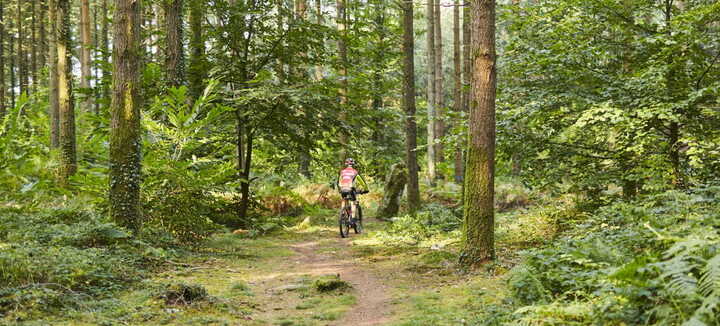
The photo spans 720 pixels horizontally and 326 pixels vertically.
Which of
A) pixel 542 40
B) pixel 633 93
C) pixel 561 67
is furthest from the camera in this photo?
pixel 542 40

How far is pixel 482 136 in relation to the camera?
769 cm

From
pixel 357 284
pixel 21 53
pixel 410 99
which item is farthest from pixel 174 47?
pixel 21 53

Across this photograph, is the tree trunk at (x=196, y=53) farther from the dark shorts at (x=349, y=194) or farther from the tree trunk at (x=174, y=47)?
the dark shorts at (x=349, y=194)

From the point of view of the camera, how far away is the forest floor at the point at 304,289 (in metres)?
5.43

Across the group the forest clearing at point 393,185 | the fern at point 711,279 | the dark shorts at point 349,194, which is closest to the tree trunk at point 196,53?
the forest clearing at point 393,185

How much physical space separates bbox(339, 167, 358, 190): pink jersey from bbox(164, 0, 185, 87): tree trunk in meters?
4.71

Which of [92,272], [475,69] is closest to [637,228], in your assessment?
[475,69]

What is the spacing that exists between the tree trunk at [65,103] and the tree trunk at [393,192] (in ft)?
28.8

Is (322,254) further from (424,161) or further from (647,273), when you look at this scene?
(424,161)

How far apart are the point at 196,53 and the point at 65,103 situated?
347 cm

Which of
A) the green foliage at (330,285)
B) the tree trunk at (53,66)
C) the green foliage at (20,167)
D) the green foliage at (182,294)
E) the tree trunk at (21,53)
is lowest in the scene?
the green foliage at (330,285)

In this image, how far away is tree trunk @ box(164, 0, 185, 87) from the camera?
12.6 meters

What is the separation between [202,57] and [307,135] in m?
3.36

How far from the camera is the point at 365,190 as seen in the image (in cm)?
1358
